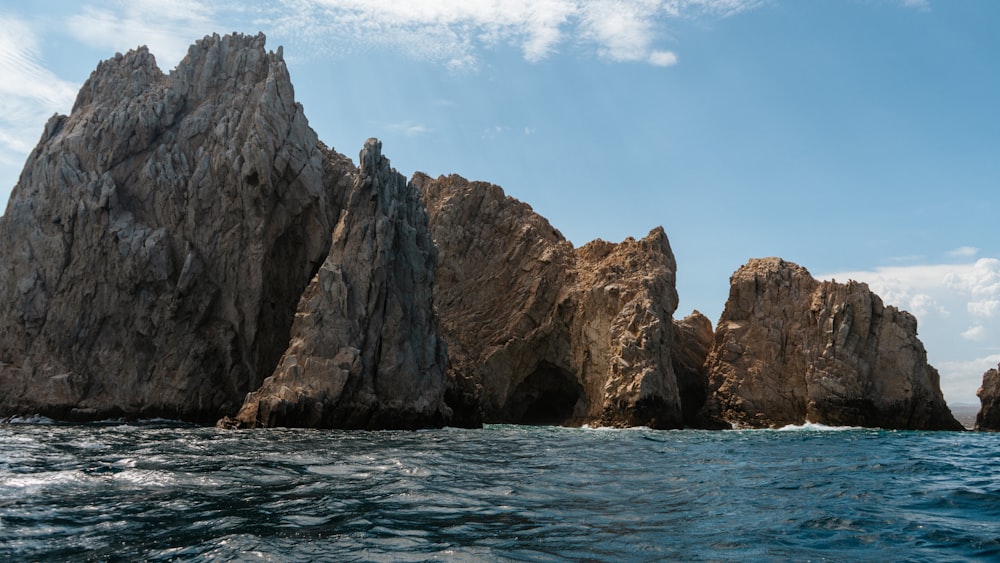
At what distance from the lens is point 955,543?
12.4 m

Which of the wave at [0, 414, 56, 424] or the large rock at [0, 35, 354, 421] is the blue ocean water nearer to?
the wave at [0, 414, 56, 424]

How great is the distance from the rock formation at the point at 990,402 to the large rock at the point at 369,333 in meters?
50.2

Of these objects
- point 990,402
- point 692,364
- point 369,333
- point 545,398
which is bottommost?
point 545,398

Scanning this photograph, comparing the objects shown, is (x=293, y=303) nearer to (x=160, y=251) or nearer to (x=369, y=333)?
(x=160, y=251)

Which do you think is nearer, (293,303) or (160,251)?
(160,251)

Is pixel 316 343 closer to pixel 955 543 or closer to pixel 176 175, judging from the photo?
pixel 176 175

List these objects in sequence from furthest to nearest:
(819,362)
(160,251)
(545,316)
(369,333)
Result: (545,316) < (819,362) < (160,251) < (369,333)

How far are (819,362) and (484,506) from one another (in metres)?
55.3

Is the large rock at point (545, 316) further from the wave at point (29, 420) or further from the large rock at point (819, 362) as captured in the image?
the wave at point (29, 420)

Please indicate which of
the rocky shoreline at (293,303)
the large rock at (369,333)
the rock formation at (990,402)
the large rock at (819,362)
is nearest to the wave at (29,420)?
the rocky shoreline at (293,303)

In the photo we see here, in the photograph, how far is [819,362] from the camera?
2522 inches

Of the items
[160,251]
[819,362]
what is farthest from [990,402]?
[160,251]

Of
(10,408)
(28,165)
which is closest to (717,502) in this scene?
(10,408)

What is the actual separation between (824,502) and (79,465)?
20.0m
